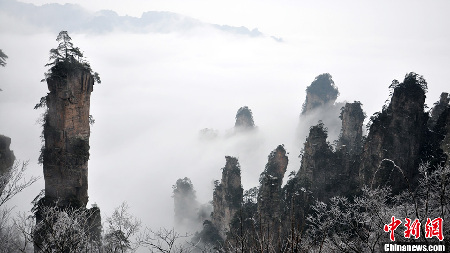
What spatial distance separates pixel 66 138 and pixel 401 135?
3253 cm

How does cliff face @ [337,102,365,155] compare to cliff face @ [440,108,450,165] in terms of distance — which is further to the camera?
cliff face @ [337,102,365,155]

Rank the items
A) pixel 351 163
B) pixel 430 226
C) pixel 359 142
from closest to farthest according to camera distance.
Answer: pixel 430 226, pixel 351 163, pixel 359 142

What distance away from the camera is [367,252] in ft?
56.2

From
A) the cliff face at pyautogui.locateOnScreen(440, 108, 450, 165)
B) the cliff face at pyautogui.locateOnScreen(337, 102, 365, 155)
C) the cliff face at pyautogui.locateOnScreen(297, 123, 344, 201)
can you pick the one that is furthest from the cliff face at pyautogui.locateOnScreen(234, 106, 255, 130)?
the cliff face at pyautogui.locateOnScreen(440, 108, 450, 165)

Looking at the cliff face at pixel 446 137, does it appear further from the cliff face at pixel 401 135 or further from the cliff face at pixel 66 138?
the cliff face at pixel 66 138

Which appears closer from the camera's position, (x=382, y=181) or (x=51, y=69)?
(x=51, y=69)

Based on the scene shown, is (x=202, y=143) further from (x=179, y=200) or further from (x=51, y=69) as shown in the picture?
(x=51, y=69)

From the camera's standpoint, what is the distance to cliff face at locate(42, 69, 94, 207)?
79.7ft

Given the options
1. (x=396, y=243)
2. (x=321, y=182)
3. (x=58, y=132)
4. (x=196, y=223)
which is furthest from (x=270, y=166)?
(x=396, y=243)

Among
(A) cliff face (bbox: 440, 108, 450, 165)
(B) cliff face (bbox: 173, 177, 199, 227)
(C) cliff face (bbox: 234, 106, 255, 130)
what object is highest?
(C) cliff face (bbox: 234, 106, 255, 130)

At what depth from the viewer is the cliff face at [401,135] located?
28156 millimetres

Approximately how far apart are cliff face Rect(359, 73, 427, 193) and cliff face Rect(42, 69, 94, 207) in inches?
1101

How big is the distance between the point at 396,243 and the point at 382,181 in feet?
62.5

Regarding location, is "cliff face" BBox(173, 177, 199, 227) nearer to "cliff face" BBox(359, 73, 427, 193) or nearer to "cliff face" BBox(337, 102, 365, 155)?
"cliff face" BBox(337, 102, 365, 155)
